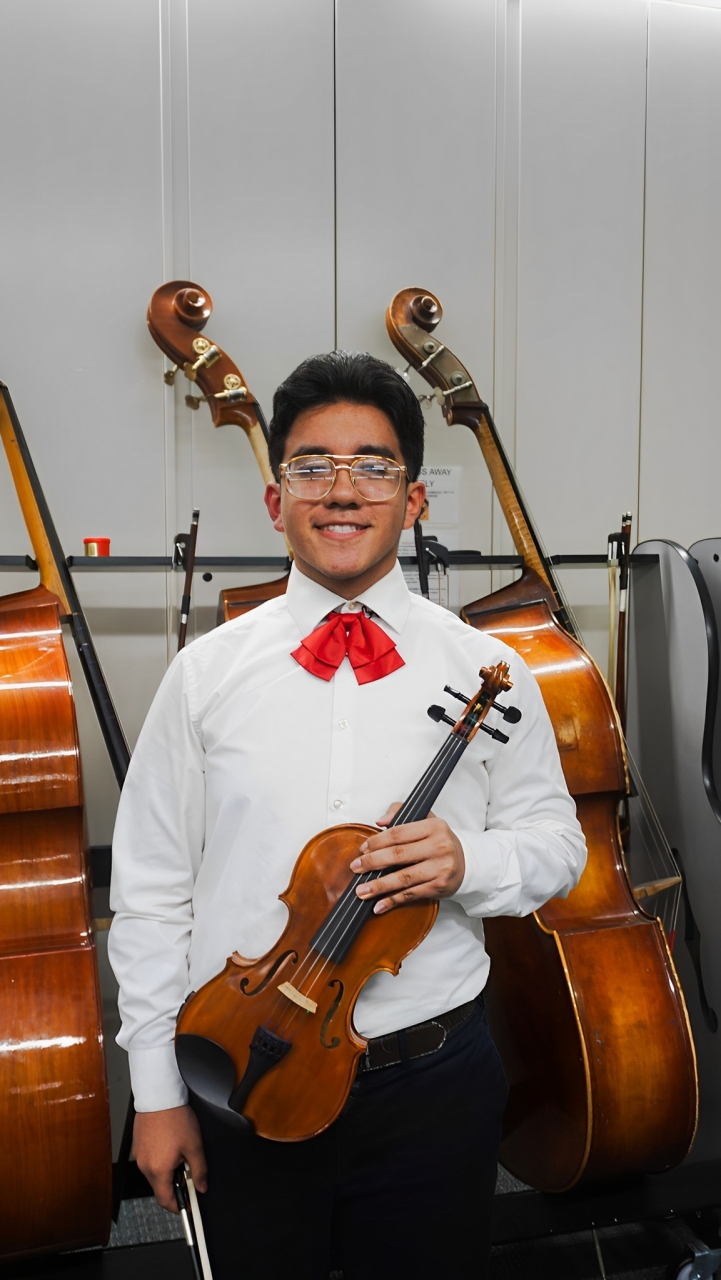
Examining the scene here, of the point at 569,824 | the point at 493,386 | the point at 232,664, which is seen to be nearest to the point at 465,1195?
the point at 569,824

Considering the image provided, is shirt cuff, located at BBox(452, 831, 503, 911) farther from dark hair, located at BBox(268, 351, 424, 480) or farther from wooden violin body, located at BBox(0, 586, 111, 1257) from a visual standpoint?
wooden violin body, located at BBox(0, 586, 111, 1257)

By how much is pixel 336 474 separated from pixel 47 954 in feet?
3.14

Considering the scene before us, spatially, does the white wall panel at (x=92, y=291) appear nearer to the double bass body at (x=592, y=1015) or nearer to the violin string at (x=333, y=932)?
the double bass body at (x=592, y=1015)

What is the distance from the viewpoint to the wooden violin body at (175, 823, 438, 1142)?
1.09 meters

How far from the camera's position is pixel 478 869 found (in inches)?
45.1

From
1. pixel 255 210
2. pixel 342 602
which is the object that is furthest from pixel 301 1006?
pixel 255 210

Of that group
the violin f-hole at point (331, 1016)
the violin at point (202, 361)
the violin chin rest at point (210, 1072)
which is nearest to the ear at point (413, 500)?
the violin f-hole at point (331, 1016)

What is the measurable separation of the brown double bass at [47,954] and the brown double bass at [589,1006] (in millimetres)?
800

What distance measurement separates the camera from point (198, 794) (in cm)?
124

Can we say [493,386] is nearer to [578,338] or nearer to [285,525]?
[578,338]

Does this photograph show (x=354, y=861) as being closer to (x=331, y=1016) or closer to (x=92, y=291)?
(x=331, y=1016)

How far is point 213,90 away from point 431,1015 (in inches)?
95.6

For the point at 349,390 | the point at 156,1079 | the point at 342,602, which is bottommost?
the point at 156,1079

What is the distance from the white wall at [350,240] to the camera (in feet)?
8.25
